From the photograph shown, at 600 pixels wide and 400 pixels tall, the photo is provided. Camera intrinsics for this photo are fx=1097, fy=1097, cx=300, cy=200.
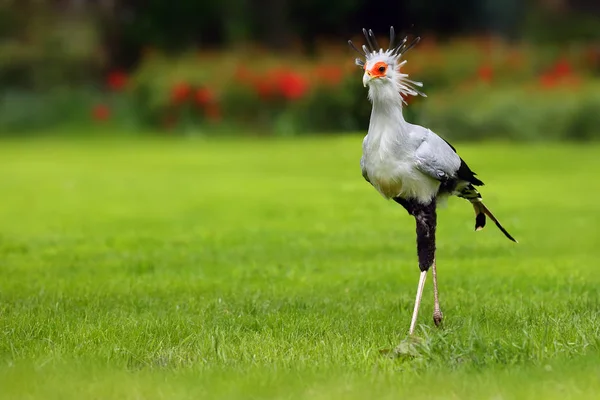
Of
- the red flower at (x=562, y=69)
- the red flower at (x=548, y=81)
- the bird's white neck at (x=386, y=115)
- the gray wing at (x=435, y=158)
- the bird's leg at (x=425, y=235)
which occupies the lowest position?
the bird's leg at (x=425, y=235)

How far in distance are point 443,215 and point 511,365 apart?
296 inches

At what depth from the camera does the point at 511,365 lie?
5.26 meters

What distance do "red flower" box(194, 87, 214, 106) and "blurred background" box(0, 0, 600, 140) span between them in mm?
30

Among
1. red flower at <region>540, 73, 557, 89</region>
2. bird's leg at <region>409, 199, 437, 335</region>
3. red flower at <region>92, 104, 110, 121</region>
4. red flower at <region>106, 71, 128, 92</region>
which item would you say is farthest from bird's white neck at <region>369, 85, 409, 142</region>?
red flower at <region>106, 71, 128, 92</region>

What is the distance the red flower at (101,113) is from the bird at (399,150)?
846 inches

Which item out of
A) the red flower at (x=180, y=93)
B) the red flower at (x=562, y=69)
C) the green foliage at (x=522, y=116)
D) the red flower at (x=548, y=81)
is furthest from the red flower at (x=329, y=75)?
the red flower at (x=562, y=69)

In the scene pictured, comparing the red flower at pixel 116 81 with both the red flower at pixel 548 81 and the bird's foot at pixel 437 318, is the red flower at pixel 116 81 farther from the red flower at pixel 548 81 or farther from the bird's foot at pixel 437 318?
the bird's foot at pixel 437 318

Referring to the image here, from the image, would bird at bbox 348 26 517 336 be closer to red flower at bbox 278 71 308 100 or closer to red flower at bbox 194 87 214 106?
red flower at bbox 278 71 308 100

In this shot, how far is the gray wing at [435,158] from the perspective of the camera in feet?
20.0

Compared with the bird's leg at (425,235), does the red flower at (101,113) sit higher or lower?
lower

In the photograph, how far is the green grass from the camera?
5.15 metres

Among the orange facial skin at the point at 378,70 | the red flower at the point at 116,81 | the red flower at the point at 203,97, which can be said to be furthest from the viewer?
the red flower at the point at 116,81

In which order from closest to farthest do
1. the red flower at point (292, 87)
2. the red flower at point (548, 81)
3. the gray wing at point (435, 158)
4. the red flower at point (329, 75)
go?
1. the gray wing at point (435, 158)
2. the red flower at point (548, 81)
3. the red flower at point (329, 75)
4. the red flower at point (292, 87)

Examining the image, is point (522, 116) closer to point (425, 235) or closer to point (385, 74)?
point (425, 235)
